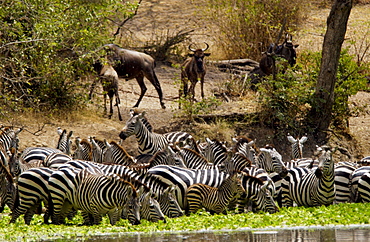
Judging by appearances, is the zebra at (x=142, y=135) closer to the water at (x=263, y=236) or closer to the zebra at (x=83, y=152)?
the zebra at (x=83, y=152)

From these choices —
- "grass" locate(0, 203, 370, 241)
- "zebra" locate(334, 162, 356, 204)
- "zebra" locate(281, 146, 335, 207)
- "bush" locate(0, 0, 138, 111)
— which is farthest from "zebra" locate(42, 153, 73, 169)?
"zebra" locate(334, 162, 356, 204)

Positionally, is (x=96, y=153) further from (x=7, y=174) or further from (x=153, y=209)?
(x=153, y=209)

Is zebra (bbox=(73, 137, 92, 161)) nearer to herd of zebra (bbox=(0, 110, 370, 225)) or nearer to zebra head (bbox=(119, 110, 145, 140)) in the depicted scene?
herd of zebra (bbox=(0, 110, 370, 225))

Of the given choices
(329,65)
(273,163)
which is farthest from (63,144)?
(329,65)

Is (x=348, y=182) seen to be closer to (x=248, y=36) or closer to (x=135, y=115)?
(x=135, y=115)

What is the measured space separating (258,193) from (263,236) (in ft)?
7.28

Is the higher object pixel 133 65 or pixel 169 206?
pixel 169 206

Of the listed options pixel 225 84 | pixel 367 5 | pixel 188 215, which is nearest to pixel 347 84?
pixel 225 84

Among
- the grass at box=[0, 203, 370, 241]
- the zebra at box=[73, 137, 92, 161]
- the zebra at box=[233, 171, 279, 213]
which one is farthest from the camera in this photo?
the zebra at box=[73, 137, 92, 161]

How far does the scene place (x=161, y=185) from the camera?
11.5m

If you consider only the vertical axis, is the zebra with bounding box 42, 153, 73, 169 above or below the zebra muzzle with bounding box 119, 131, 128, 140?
above

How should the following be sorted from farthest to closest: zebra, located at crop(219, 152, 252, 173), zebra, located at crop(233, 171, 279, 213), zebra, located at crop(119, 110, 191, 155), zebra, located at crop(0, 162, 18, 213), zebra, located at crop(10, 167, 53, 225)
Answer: zebra, located at crop(119, 110, 191, 155)
zebra, located at crop(219, 152, 252, 173)
zebra, located at crop(0, 162, 18, 213)
zebra, located at crop(233, 171, 279, 213)
zebra, located at crop(10, 167, 53, 225)

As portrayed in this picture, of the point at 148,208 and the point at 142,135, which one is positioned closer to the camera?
the point at 148,208

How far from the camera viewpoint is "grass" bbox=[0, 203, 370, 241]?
9.81 metres
